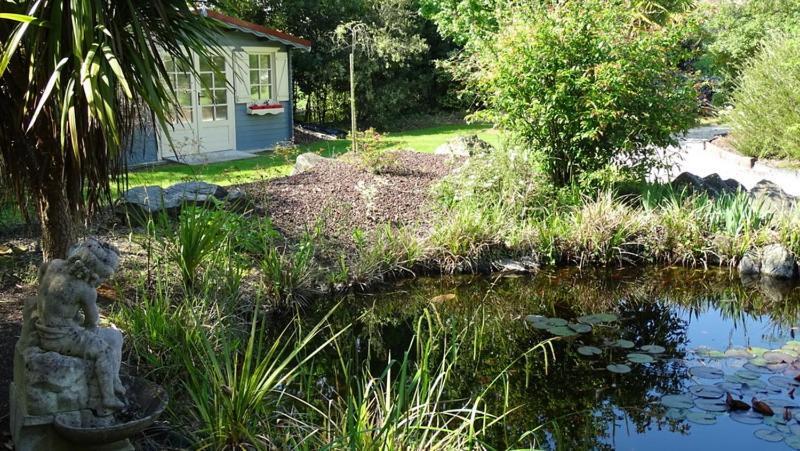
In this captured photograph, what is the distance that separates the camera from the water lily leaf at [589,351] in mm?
5695

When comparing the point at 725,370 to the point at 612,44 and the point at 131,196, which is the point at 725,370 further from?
the point at 131,196

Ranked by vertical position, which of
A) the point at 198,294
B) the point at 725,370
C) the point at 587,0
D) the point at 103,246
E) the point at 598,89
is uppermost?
the point at 587,0

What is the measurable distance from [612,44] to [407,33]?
1157 cm

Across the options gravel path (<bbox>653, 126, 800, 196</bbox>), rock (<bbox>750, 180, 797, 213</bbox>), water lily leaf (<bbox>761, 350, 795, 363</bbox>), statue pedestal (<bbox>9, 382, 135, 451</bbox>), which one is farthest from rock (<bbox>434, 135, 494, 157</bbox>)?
statue pedestal (<bbox>9, 382, 135, 451</bbox>)

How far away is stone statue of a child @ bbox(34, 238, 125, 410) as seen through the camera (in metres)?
3.07

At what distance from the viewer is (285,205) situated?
27.6 ft

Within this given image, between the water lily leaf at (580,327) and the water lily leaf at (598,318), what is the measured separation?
0.09m

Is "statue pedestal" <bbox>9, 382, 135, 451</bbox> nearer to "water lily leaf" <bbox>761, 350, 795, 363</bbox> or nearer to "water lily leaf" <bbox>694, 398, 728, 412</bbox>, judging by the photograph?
"water lily leaf" <bbox>694, 398, 728, 412</bbox>

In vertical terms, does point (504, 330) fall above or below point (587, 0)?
below

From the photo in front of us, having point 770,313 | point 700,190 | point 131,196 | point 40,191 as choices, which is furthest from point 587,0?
point 40,191

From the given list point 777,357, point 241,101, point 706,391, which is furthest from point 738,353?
point 241,101

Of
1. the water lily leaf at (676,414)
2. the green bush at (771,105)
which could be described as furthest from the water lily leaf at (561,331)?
the green bush at (771,105)

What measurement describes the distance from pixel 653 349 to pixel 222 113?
10.5 meters

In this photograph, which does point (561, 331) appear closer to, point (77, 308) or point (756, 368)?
point (756, 368)
